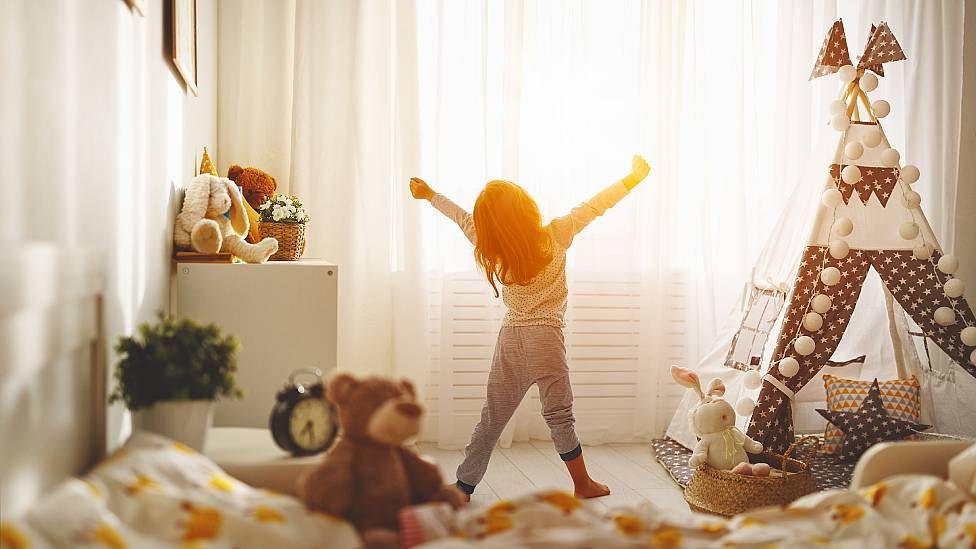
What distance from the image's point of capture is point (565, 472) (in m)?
3.58

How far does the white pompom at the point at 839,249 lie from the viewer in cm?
331

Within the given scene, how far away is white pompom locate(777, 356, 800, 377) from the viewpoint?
128 inches

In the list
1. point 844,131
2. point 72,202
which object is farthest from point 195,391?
point 844,131

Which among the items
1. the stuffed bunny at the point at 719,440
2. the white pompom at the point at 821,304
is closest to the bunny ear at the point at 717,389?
the stuffed bunny at the point at 719,440

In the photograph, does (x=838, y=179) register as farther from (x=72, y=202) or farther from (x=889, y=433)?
(x=72, y=202)

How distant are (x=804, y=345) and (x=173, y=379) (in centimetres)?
241

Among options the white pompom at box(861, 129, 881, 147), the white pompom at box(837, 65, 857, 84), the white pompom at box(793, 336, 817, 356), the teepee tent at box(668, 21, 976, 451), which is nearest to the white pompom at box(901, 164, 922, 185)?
the teepee tent at box(668, 21, 976, 451)

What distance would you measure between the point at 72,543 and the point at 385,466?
1.54 feet

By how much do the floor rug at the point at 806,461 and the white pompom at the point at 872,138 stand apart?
3.85 ft

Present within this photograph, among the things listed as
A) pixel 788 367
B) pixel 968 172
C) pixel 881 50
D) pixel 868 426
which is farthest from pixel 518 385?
pixel 968 172

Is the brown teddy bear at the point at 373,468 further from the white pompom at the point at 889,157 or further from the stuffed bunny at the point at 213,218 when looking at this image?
the white pompom at the point at 889,157

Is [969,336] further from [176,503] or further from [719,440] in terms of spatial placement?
[176,503]

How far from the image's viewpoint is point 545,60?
410cm

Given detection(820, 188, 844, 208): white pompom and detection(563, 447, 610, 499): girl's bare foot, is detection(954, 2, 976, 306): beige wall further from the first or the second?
detection(563, 447, 610, 499): girl's bare foot
